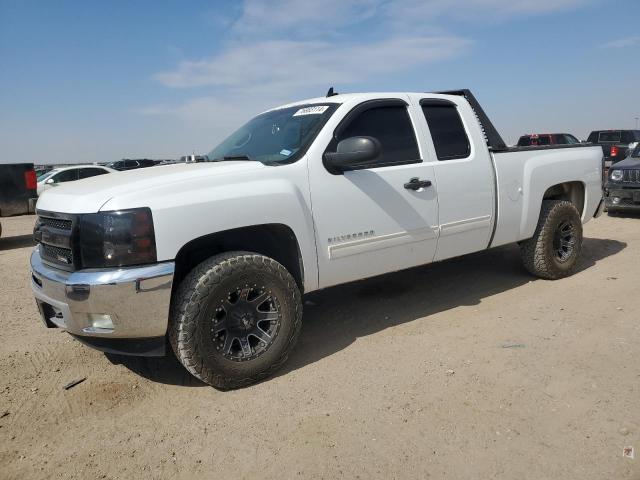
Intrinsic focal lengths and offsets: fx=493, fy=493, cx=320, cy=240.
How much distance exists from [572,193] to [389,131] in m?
2.95

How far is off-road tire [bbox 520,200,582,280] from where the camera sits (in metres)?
5.20

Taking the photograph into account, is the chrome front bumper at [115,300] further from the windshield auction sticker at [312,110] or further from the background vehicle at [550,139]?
the background vehicle at [550,139]

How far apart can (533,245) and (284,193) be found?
319 centimetres

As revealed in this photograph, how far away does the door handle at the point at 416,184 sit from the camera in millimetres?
3927

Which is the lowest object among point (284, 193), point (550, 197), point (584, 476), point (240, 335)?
point (584, 476)

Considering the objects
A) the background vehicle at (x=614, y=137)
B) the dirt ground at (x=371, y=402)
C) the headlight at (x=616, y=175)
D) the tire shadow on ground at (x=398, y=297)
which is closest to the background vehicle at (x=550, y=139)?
the background vehicle at (x=614, y=137)

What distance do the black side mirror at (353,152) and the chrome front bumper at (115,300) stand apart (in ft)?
4.39

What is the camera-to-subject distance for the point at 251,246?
3.55m

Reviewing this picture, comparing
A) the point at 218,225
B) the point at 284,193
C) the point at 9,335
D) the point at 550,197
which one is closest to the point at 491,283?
the point at 550,197

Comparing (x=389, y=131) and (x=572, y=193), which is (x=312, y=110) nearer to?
(x=389, y=131)

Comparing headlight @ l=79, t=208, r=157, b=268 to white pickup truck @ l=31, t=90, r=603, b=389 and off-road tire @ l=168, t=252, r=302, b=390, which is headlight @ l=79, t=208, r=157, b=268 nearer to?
white pickup truck @ l=31, t=90, r=603, b=389

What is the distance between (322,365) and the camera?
354cm

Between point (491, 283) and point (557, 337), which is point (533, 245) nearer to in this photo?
point (491, 283)

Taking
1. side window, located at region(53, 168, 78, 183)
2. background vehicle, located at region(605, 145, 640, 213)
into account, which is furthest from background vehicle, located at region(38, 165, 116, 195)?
Answer: background vehicle, located at region(605, 145, 640, 213)
